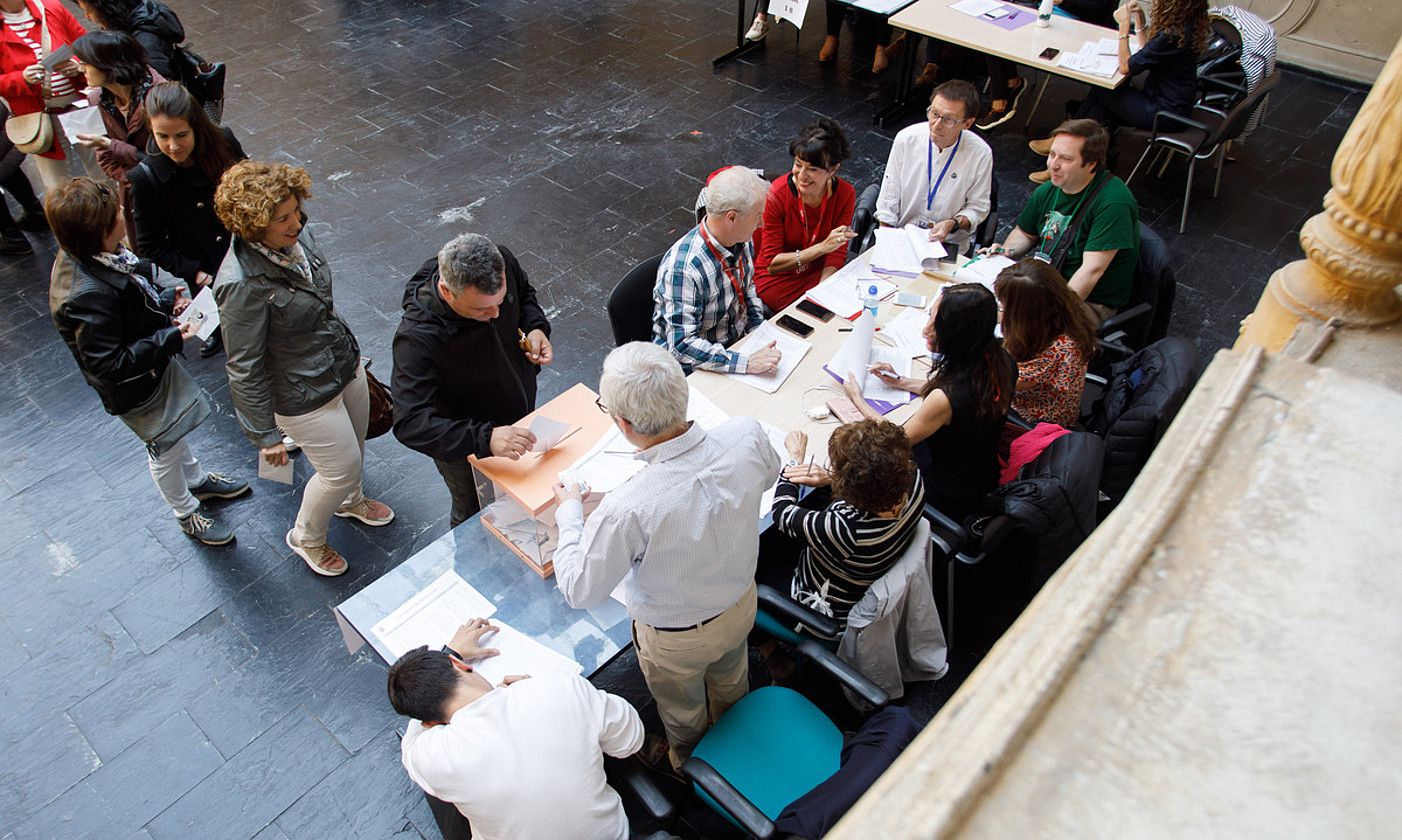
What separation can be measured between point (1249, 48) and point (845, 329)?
4.28 m

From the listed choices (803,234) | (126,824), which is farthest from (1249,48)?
(126,824)

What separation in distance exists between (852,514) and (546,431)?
1.08m

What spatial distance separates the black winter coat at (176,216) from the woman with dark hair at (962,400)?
3.05 m

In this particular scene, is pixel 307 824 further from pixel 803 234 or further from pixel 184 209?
pixel 803 234

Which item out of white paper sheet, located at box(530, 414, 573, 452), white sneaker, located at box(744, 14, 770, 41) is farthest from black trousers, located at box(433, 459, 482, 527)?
white sneaker, located at box(744, 14, 770, 41)

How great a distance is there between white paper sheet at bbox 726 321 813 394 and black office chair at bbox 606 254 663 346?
1.47 ft

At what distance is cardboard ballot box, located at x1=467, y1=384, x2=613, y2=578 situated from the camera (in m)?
2.74

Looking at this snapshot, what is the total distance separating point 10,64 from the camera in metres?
4.71

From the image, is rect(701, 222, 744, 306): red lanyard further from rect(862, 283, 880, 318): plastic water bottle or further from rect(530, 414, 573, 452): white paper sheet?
rect(530, 414, 573, 452): white paper sheet

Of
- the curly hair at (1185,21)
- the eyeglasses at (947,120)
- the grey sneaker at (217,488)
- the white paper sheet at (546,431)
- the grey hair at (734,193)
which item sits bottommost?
the grey sneaker at (217,488)

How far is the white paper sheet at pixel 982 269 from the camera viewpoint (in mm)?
4055

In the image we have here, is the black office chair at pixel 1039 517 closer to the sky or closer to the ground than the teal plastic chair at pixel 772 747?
closer to the sky

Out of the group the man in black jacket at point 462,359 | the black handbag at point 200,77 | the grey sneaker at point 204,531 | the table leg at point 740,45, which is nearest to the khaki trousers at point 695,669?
the man in black jacket at point 462,359

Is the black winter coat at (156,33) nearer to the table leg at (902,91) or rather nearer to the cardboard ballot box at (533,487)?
the cardboard ballot box at (533,487)
